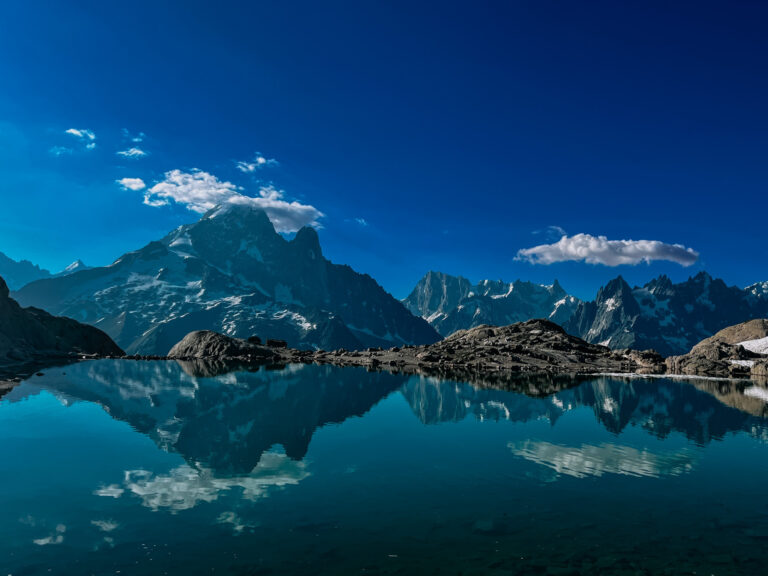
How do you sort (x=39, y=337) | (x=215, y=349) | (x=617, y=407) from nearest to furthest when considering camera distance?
(x=617, y=407) < (x=39, y=337) < (x=215, y=349)

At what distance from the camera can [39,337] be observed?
5945 inches

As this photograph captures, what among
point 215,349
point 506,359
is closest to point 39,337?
point 215,349

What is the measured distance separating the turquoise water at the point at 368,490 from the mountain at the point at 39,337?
74184 mm

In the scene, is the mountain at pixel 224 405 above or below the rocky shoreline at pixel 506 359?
below

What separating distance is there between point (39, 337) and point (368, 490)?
541 ft

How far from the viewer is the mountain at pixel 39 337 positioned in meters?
127

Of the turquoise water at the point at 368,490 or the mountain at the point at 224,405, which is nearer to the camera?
the turquoise water at the point at 368,490

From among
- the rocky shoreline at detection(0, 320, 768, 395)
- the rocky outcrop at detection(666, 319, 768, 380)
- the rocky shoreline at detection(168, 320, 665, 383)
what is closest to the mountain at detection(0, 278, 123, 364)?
the rocky shoreline at detection(0, 320, 768, 395)

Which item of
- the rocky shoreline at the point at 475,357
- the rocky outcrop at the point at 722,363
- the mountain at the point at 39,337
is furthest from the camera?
the rocky outcrop at the point at 722,363

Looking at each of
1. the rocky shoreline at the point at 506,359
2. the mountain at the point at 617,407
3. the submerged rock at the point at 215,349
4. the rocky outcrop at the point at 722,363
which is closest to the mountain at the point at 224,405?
the mountain at the point at 617,407

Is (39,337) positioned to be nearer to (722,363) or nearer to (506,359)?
(506,359)

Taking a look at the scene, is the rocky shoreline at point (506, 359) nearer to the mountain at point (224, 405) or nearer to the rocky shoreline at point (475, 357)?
the rocky shoreline at point (475, 357)

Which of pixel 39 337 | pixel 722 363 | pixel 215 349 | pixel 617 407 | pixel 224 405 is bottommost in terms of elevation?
pixel 224 405

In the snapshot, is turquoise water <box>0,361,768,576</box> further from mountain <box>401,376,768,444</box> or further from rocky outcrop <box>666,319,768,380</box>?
rocky outcrop <box>666,319,768,380</box>
